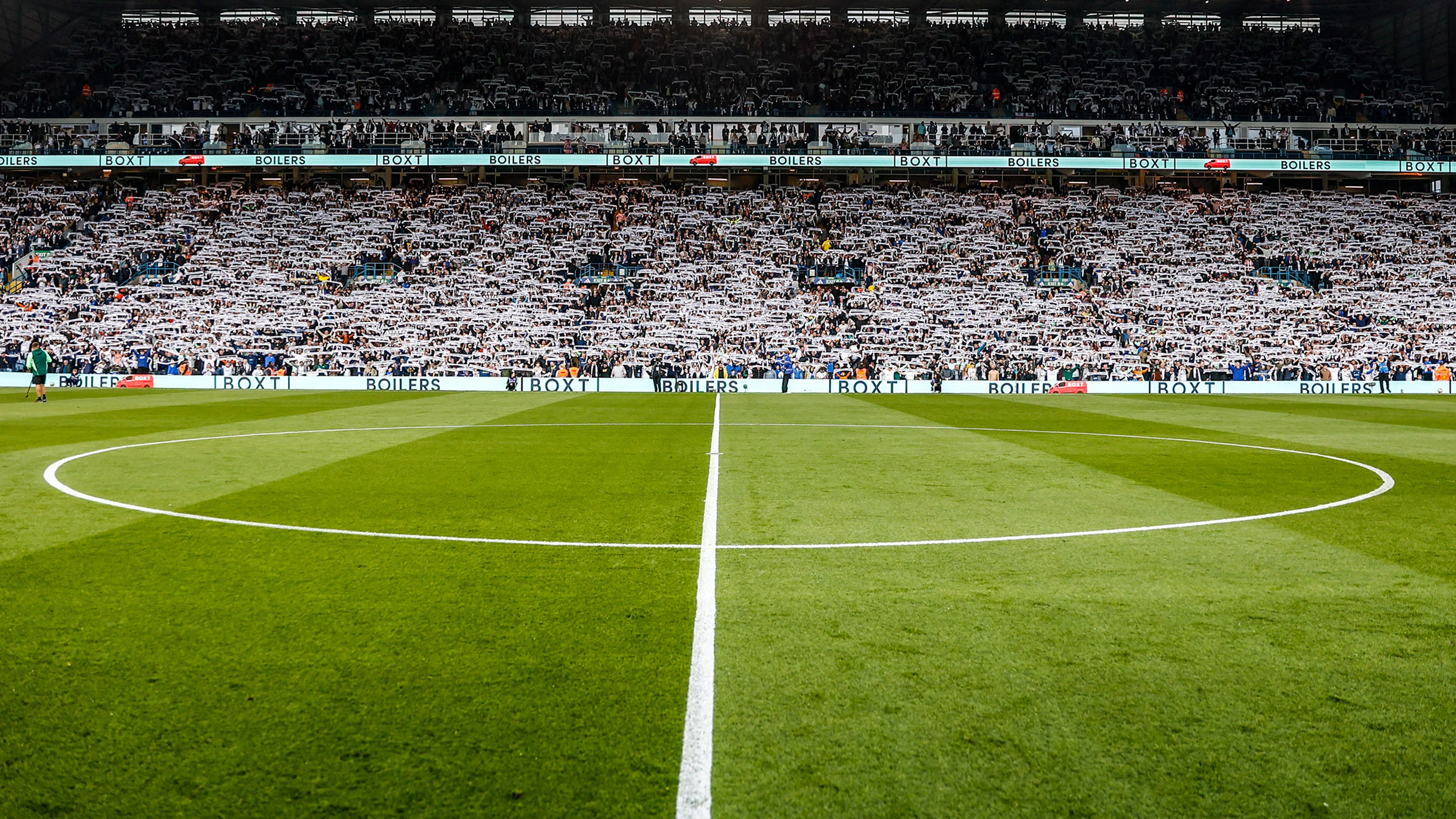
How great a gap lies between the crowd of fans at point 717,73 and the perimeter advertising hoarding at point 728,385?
2538 cm

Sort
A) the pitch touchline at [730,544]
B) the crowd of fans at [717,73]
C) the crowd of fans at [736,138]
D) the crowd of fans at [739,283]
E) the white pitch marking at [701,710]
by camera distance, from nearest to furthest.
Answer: the white pitch marking at [701,710]
the pitch touchline at [730,544]
the crowd of fans at [739,283]
the crowd of fans at [736,138]
the crowd of fans at [717,73]

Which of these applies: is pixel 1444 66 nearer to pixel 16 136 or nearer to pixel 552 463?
pixel 552 463

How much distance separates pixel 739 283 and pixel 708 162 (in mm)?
9814

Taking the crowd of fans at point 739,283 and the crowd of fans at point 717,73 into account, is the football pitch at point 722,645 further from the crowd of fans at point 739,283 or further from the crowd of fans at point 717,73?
the crowd of fans at point 717,73

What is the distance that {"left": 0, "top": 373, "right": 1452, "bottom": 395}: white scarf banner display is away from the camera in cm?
3575

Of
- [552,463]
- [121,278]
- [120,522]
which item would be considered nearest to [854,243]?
[121,278]

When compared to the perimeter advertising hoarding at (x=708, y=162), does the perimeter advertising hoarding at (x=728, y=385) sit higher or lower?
lower

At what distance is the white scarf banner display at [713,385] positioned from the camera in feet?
117

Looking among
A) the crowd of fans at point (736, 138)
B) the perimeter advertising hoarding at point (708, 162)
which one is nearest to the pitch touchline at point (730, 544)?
the perimeter advertising hoarding at point (708, 162)

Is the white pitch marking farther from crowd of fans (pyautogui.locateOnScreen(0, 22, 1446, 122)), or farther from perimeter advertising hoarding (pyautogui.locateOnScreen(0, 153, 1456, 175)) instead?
crowd of fans (pyautogui.locateOnScreen(0, 22, 1446, 122))

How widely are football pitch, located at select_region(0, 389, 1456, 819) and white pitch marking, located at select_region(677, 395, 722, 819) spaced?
17 millimetres

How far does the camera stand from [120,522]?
8367 millimetres

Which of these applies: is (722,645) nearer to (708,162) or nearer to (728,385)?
(728,385)

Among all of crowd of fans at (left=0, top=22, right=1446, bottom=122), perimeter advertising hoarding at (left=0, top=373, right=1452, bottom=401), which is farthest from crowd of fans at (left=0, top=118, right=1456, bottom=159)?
perimeter advertising hoarding at (left=0, top=373, right=1452, bottom=401)
